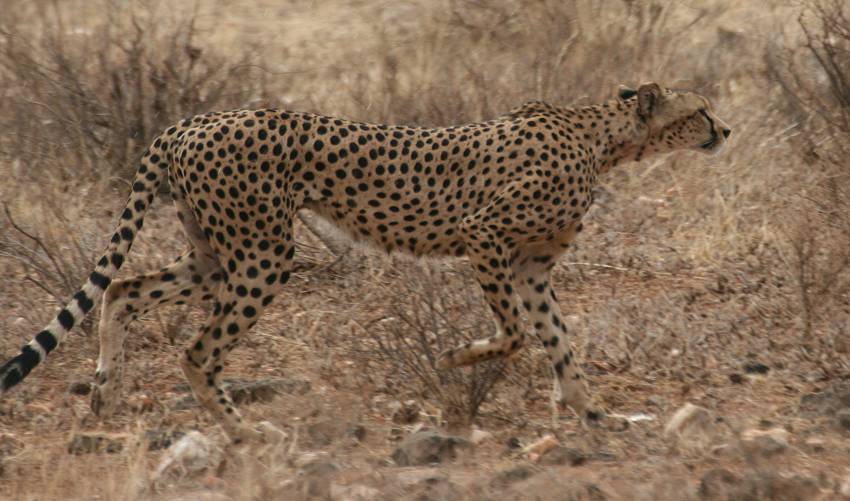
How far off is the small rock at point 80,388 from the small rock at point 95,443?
28.3 inches

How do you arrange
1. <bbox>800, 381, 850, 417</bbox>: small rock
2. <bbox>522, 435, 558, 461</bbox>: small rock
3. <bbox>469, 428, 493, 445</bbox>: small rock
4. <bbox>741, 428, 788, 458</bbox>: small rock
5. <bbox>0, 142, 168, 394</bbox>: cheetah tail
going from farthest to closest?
<bbox>800, 381, 850, 417</bbox>: small rock
<bbox>469, 428, 493, 445</bbox>: small rock
<bbox>0, 142, 168, 394</bbox>: cheetah tail
<bbox>522, 435, 558, 461</bbox>: small rock
<bbox>741, 428, 788, 458</bbox>: small rock

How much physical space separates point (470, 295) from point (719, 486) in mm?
2115

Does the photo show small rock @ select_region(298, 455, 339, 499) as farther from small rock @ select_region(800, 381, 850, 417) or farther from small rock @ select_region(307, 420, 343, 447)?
small rock @ select_region(800, 381, 850, 417)

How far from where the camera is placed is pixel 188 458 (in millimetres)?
4539

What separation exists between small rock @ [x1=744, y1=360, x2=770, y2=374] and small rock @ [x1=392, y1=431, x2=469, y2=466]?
1591 mm

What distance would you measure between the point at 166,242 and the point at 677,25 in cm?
456

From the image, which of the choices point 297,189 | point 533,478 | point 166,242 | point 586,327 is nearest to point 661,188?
point 586,327

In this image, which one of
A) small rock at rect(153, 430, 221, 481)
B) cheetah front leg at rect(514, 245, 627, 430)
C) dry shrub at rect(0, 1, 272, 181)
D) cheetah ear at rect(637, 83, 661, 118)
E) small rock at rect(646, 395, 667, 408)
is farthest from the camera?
dry shrub at rect(0, 1, 272, 181)

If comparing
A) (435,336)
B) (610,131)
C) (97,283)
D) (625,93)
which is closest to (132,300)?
(97,283)

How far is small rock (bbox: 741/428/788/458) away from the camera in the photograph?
434 centimetres

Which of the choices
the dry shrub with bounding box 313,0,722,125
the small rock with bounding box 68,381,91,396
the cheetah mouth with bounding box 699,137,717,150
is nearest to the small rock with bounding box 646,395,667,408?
the cheetah mouth with bounding box 699,137,717,150

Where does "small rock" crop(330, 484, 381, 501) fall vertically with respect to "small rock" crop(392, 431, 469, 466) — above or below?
above

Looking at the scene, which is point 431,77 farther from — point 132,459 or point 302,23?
point 132,459

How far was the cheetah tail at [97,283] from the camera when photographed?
4867 millimetres
